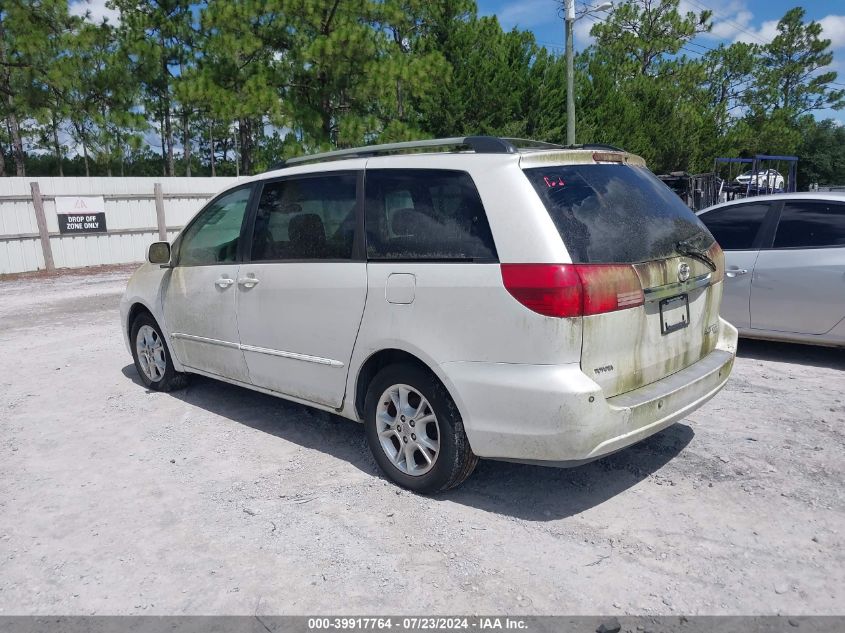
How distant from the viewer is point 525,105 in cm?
2244

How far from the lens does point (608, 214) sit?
3344 millimetres

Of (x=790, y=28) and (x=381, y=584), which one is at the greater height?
(x=790, y=28)

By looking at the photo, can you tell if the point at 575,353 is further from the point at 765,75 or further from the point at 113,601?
the point at 765,75

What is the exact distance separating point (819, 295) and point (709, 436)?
7.23ft

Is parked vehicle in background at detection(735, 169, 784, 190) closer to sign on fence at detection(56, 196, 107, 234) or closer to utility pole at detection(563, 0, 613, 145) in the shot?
utility pole at detection(563, 0, 613, 145)

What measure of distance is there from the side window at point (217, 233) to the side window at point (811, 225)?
15.0 feet

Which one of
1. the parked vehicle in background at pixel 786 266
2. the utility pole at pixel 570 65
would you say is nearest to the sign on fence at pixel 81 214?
the utility pole at pixel 570 65

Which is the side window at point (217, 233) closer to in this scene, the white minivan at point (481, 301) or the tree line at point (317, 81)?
the white minivan at point (481, 301)

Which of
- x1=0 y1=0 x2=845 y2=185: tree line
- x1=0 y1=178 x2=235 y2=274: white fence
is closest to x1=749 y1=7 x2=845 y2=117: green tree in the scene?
x1=0 y1=0 x2=845 y2=185: tree line

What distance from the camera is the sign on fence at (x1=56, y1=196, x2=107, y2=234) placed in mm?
15938

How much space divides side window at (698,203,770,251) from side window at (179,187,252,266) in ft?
13.2

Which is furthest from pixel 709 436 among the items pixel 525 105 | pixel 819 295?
pixel 525 105

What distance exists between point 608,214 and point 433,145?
1057 mm

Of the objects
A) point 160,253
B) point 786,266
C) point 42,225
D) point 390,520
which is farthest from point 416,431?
point 42,225
